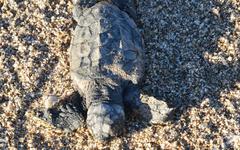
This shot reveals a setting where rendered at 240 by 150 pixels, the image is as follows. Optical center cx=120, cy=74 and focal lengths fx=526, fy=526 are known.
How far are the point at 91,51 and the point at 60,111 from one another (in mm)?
442

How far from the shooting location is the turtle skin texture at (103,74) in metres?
3.25

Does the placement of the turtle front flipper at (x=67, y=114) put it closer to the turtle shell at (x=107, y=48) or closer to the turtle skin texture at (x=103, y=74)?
the turtle skin texture at (x=103, y=74)

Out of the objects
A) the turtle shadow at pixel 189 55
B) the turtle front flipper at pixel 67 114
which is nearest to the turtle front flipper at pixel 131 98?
the turtle shadow at pixel 189 55

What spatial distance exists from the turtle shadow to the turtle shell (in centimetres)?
16

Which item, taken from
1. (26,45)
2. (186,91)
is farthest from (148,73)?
(26,45)

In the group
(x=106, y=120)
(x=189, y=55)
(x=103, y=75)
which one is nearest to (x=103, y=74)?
(x=103, y=75)

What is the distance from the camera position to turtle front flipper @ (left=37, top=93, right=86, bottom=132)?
3291mm

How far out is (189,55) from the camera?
139 inches

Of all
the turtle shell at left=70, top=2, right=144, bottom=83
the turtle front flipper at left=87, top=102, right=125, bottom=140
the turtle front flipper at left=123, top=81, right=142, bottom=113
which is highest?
the turtle shell at left=70, top=2, right=144, bottom=83

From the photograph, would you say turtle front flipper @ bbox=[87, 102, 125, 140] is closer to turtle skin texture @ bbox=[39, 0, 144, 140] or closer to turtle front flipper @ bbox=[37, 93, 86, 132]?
turtle skin texture @ bbox=[39, 0, 144, 140]

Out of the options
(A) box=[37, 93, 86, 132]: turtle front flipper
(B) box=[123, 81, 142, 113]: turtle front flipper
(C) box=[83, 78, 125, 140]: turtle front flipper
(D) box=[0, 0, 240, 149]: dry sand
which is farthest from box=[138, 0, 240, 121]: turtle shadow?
(A) box=[37, 93, 86, 132]: turtle front flipper

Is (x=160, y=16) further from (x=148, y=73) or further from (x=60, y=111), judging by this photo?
(x=60, y=111)

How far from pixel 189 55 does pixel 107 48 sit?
60cm

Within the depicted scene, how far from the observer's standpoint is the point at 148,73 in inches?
137
